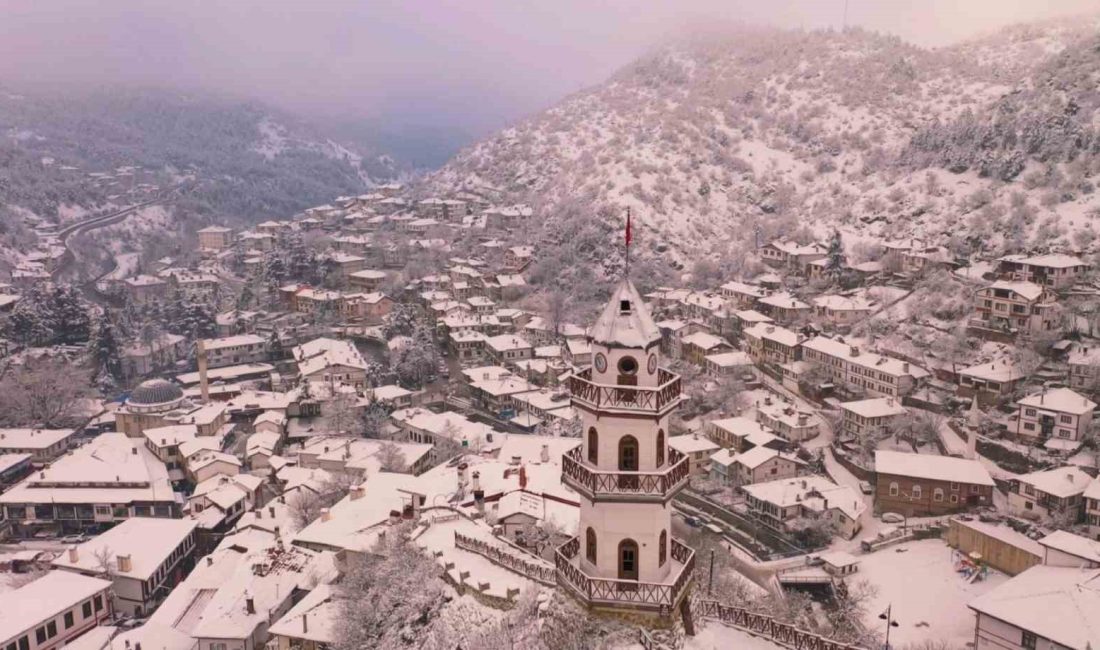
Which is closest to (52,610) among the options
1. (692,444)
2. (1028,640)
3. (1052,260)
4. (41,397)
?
(41,397)

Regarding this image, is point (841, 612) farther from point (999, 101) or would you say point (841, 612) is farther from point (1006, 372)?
point (999, 101)

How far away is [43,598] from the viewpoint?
33188mm

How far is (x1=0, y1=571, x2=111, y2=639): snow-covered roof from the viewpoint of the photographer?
31.6 m

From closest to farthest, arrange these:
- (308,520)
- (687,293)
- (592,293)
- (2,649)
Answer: (2,649) < (308,520) < (687,293) < (592,293)

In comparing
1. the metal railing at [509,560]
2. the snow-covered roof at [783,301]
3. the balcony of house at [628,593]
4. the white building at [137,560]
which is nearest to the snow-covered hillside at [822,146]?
the snow-covered roof at [783,301]

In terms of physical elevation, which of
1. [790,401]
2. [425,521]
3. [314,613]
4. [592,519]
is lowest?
[790,401]

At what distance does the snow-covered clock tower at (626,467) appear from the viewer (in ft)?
53.3

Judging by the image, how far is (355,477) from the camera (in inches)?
1660

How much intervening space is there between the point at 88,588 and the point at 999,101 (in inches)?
3699

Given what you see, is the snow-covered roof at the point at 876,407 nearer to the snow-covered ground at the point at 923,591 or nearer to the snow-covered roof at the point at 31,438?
the snow-covered ground at the point at 923,591

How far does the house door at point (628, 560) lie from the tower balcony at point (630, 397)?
9.51 feet

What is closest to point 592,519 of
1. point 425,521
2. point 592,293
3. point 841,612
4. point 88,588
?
point 425,521

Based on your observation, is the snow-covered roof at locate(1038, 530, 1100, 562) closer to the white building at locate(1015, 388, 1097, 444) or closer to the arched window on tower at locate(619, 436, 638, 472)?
the white building at locate(1015, 388, 1097, 444)

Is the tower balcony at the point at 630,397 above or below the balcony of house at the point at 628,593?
above
